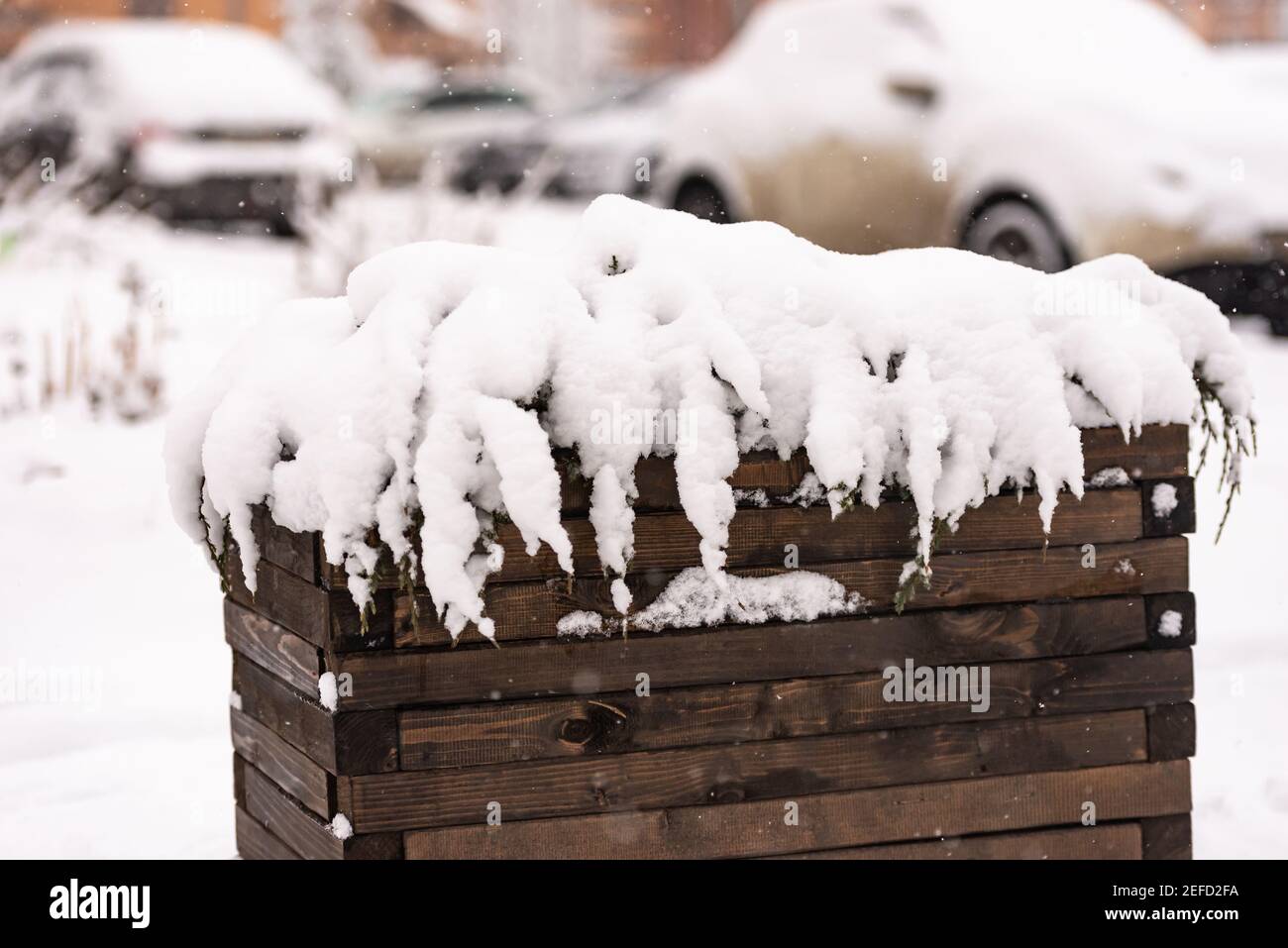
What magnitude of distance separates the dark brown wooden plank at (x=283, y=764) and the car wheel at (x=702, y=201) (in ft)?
18.6

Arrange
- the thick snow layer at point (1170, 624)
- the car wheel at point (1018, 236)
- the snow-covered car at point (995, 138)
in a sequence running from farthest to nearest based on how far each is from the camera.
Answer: the car wheel at point (1018, 236) < the snow-covered car at point (995, 138) < the thick snow layer at point (1170, 624)

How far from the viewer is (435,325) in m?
2.75

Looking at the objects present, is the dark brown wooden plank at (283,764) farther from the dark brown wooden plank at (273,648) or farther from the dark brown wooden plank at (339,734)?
the dark brown wooden plank at (273,648)

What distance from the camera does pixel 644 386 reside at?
2672mm

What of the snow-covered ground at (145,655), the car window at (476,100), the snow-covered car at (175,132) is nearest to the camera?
the snow-covered ground at (145,655)

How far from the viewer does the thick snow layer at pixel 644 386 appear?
2572mm

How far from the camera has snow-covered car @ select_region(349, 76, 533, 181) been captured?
14922 millimetres

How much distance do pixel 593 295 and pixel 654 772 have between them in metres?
0.87

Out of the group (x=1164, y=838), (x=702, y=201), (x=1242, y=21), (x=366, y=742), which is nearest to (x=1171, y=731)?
(x=1164, y=838)

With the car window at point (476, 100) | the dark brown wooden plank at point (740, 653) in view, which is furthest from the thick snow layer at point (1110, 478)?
the car window at point (476, 100)

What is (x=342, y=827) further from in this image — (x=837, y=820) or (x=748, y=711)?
(x=837, y=820)

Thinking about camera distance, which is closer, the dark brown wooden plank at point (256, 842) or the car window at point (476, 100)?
the dark brown wooden plank at point (256, 842)

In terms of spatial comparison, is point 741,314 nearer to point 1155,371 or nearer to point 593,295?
point 593,295
